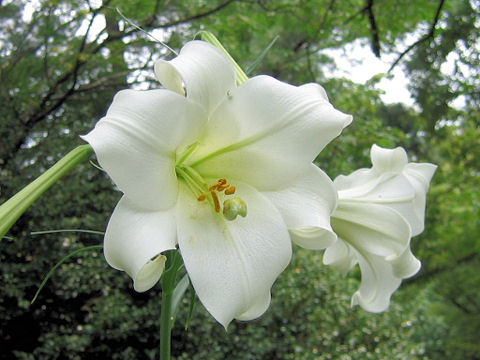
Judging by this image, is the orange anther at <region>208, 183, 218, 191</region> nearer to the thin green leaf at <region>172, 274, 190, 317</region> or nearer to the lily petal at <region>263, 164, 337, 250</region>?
the lily petal at <region>263, 164, 337, 250</region>

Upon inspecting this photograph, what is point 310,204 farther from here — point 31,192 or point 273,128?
point 31,192

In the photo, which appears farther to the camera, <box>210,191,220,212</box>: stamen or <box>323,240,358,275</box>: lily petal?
<box>323,240,358,275</box>: lily petal

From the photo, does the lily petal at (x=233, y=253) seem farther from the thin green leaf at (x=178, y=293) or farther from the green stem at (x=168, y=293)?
the thin green leaf at (x=178, y=293)

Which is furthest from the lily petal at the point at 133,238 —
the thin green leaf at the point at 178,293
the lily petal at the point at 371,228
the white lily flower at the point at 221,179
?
the lily petal at the point at 371,228

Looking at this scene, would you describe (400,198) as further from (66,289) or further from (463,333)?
(463,333)

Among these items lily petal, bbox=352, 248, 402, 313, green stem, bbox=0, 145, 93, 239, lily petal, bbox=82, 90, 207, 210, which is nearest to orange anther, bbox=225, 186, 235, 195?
lily petal, bbox=82, 90, 207, 210

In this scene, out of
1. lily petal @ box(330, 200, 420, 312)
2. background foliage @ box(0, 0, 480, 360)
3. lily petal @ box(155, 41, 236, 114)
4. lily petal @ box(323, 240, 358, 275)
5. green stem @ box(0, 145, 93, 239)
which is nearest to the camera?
green stem @ box(0, 145, 93, 239)

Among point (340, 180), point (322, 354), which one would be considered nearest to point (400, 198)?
point (340, 180)
